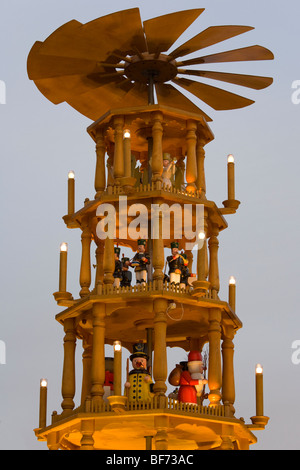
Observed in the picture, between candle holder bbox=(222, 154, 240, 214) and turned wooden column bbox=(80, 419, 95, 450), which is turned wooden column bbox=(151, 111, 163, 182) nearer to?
candle holder bbox=(222, 154, 240, 214)

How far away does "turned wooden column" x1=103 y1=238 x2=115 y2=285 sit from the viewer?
103ft

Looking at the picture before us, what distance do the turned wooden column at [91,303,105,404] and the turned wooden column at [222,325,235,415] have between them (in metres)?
2.80

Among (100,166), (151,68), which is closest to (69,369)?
(100,166)

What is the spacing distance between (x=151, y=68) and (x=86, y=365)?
7129 millimetres

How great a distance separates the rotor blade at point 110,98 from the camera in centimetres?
3459

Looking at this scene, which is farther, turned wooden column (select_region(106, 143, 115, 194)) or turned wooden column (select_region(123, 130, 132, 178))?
turned wooden column (select_region(106, 143, 115, 194))

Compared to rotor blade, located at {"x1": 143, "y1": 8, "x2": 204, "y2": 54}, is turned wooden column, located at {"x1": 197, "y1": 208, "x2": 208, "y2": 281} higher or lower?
lower

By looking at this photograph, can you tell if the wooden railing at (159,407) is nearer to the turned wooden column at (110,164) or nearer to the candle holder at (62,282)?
the candle holder at (62,282)

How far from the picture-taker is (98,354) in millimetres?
30844

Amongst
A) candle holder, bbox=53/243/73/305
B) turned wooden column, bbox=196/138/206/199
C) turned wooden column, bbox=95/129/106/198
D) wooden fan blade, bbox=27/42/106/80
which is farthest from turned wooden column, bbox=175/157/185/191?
candle holder, bbox=53/243/73/305

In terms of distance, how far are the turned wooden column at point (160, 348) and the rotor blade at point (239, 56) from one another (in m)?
6.38

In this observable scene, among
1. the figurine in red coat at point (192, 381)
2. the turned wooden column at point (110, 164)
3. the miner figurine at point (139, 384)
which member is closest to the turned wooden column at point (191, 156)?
the turned wooden column at point (110, 164)

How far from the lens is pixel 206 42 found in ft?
109
